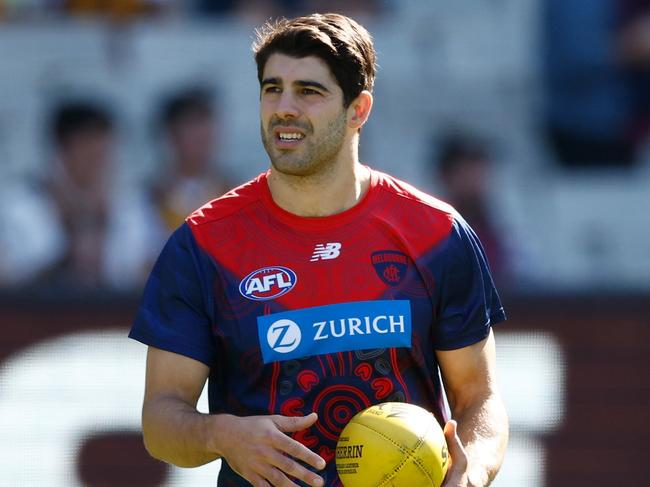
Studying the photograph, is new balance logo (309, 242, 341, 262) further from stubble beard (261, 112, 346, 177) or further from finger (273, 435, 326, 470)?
finger (273, 435, 326, 470)

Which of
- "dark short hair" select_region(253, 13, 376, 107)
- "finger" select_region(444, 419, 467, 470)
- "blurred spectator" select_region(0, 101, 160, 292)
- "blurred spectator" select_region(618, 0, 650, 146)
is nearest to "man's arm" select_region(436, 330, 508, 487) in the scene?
"finger" select_region(444, 419, 467, 470)

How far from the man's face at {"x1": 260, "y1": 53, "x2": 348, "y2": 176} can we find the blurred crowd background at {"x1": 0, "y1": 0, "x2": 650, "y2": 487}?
15.8 ft

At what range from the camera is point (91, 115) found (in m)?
9.94

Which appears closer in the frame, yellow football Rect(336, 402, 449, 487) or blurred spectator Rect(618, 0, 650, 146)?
yellow football Rect(336, 402, 449, 487)

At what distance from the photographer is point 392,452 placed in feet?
12.6

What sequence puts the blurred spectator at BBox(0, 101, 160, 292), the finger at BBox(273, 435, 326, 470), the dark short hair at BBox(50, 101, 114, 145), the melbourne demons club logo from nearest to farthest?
the finger at BBox(273, 435, 326, 470) → the melbourne demons club logo → the blurred spectator at BBox(0, 101, 160, 292) → the dark short hair at BBox(50, 101, 114, 145)

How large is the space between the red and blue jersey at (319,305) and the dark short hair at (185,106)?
572cm

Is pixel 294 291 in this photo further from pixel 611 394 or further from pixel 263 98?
pixel 611 394

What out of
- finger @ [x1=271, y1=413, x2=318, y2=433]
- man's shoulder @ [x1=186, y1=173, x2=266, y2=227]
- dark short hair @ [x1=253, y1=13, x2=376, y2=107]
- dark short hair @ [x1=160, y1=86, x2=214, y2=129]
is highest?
dark short hair @ [x1=160, y1=86, x2=214, y2=129]

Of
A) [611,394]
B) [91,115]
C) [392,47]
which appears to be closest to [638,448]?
[611,394]

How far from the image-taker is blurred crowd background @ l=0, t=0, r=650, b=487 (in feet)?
31.2

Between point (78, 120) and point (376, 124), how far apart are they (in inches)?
91.1

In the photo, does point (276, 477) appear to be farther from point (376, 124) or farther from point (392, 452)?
point (376, 124)

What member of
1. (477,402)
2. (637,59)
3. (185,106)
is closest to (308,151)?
(477,402)
